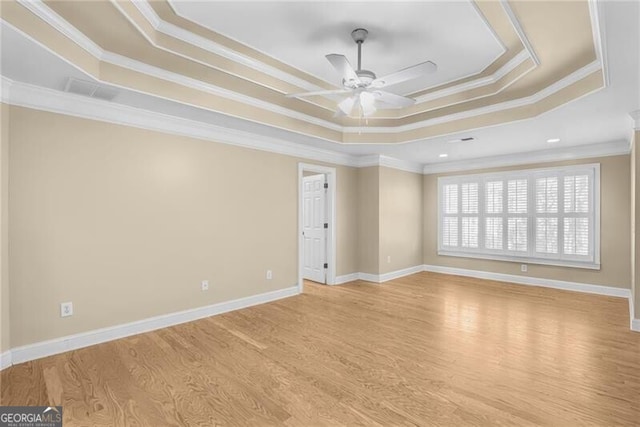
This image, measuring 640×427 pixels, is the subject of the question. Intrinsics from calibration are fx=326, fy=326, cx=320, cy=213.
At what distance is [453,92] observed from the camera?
3947 millimetres

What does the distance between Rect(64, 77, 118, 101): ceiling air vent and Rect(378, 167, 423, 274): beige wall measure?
4.34 m

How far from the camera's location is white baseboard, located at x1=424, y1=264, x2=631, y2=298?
5.07m

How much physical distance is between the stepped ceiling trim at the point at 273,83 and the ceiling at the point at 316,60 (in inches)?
0.5

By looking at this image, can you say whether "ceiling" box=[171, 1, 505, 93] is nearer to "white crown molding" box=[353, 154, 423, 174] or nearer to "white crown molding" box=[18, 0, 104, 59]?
"white crown molding" box=[18, 0, 104, 59]

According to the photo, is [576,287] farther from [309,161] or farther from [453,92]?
[309,161]

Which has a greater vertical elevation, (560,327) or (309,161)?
(309,161)

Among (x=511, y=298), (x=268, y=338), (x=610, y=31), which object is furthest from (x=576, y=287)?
(x=268, y=338)

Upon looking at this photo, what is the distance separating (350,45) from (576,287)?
5.42m

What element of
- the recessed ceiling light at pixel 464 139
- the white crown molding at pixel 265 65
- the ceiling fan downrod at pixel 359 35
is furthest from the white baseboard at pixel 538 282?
the ceiling fan downrod at pixel 359 35

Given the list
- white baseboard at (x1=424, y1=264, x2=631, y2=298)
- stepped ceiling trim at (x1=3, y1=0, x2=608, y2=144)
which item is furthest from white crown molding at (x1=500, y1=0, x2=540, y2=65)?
white baseboard at (x1=424, y1=264, x2=631, y2=298)

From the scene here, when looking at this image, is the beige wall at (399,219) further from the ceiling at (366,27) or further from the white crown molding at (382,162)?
the ceiling at (366,27)

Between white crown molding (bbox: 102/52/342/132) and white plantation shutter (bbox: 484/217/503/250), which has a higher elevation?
white crown molding (bbox: 102/52/342/132)

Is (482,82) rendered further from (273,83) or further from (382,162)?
(382,162)

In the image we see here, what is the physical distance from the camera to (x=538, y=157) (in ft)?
18.8
